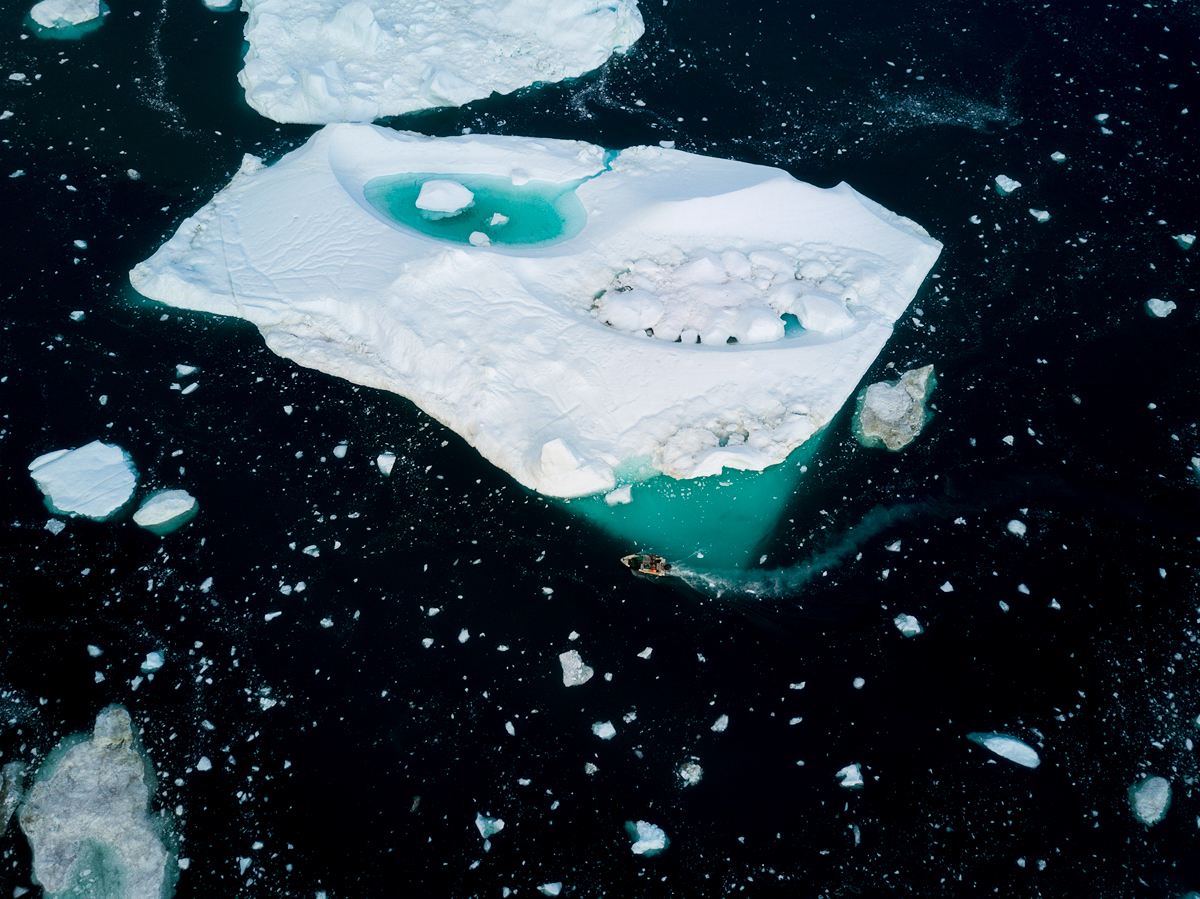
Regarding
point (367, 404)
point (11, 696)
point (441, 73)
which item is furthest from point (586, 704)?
point (441, 73)

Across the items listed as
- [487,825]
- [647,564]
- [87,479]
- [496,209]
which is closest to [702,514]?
[647,564]

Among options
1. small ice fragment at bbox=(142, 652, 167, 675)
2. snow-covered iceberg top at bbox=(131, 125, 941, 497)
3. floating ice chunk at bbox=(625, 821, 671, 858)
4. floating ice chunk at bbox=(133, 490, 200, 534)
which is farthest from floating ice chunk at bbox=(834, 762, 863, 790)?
floating ice chunk at bbox=(133, 490, 200, 534)

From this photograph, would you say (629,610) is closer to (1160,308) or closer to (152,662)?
(152,662)

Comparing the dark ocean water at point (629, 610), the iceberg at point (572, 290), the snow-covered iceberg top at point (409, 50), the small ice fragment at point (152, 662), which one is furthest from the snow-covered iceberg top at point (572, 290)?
the small ice fragment at point (152, 662)

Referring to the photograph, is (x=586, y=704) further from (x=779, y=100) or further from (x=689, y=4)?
(x=689, y=4)

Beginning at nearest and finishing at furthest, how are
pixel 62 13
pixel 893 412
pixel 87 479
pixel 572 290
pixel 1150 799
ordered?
pixel 1150 799
pixel 87 479
pixel 893 412
pixel 572 290
pixel 62 13

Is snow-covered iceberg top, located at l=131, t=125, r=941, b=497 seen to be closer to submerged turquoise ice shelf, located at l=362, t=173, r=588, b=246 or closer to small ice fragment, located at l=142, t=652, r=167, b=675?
submerged turquoise ice shelf, located at l=362, t=173, r=588, b=246
